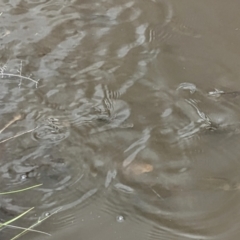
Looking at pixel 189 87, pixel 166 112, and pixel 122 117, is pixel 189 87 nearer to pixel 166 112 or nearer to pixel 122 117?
pixel 166 112

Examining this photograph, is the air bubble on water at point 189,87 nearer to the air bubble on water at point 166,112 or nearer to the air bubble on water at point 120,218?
the air bubble on water at point 166,112

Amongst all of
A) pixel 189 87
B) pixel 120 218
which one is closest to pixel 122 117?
pixel 189 87

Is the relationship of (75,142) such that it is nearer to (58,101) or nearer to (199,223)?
(58,101)

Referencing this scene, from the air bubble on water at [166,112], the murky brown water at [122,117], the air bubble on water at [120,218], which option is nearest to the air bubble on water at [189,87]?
the murky brown water at [122,117]

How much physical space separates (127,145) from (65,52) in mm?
675

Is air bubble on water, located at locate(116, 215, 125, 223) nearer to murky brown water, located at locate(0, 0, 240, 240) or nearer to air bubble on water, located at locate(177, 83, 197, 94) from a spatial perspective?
murky brown water, located at locate(0, 0, 240, 240)

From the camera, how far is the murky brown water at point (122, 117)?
71.0 inches

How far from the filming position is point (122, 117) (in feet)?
6.79

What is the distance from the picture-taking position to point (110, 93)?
215 centimetres

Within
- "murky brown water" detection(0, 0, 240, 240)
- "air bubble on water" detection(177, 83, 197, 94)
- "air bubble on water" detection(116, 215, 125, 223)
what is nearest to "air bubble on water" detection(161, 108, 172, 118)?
"murky brown water" detection(0, 0, 240, 240)

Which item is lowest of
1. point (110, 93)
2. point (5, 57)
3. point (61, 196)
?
point (61, 196)

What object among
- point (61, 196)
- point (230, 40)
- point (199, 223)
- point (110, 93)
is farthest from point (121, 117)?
point (230, 40)

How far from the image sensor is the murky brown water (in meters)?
1.80

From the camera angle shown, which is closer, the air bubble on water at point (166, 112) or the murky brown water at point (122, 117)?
the murky brown water at point (122, 117)
